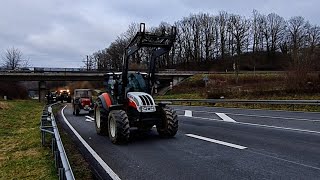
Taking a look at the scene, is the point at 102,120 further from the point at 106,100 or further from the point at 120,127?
the point at 120,127

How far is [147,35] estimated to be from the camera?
35.9ft

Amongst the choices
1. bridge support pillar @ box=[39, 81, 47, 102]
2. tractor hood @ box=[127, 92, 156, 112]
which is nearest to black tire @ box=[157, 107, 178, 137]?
tractor hood @ box=[127, 92, 156, 112]

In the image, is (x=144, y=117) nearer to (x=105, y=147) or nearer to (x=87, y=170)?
(x=105, y=147)

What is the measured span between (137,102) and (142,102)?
15 centimetres

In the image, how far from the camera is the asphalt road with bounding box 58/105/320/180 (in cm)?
690

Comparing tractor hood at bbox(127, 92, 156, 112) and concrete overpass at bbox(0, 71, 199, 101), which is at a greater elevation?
concrete overpass at bbox(0, 71, 199, 101)

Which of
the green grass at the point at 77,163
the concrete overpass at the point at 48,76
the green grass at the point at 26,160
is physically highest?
the concrete overpass at the point at 48,76

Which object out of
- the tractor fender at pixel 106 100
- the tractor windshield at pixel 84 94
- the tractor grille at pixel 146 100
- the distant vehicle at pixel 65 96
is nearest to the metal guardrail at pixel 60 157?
the tractor fender at pixel 106 100

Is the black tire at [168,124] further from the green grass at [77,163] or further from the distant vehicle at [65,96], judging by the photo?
the distant vehicle at [65,96]

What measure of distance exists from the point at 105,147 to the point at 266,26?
105223 mm

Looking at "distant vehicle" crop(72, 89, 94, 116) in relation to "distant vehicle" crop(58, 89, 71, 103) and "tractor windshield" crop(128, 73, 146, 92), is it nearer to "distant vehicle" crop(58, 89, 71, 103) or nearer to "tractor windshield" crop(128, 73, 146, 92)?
"tractor windshield" crop(128, 73, 146, 92)

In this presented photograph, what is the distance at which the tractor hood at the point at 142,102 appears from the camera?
11.1m

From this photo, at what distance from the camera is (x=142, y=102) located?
36.7ft

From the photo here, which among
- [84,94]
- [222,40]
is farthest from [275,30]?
[84,94]
